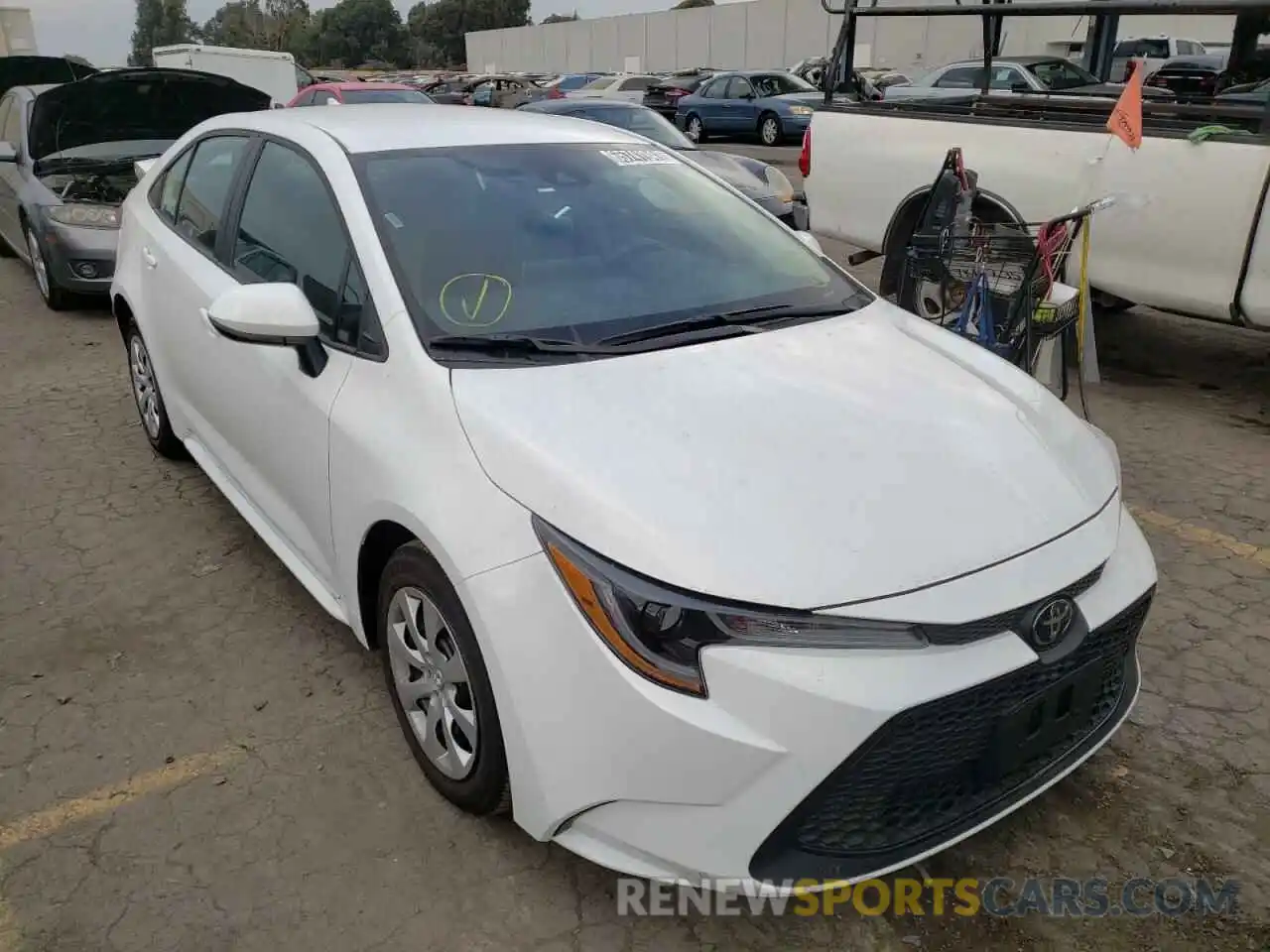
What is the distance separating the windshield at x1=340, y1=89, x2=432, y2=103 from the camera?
1205cm

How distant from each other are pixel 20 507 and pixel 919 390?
3.68m

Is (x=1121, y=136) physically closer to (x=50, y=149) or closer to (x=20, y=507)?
(x=20, y=507)

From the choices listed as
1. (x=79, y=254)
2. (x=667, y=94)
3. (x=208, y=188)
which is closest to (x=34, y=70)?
(x=79, y=254)

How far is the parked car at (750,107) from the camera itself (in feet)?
66.6

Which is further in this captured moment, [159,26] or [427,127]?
[159,26]

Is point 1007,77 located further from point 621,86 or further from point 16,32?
point 16,32

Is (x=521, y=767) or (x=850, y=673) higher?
(x=850, y=673)

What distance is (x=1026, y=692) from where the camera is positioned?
6.53 ft

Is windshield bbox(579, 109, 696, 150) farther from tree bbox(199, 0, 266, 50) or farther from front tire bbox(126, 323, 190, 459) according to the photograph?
tree bbox(199, 0, 266, 50)

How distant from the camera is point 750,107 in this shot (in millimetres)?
20797

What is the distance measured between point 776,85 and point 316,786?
70.0 feet

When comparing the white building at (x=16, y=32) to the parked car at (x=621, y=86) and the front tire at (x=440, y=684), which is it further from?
the front tire at (x=440, y=684)

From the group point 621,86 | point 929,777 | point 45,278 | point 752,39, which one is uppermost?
point 752,39

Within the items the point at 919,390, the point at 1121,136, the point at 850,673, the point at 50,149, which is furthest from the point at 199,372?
the point at 50,149
